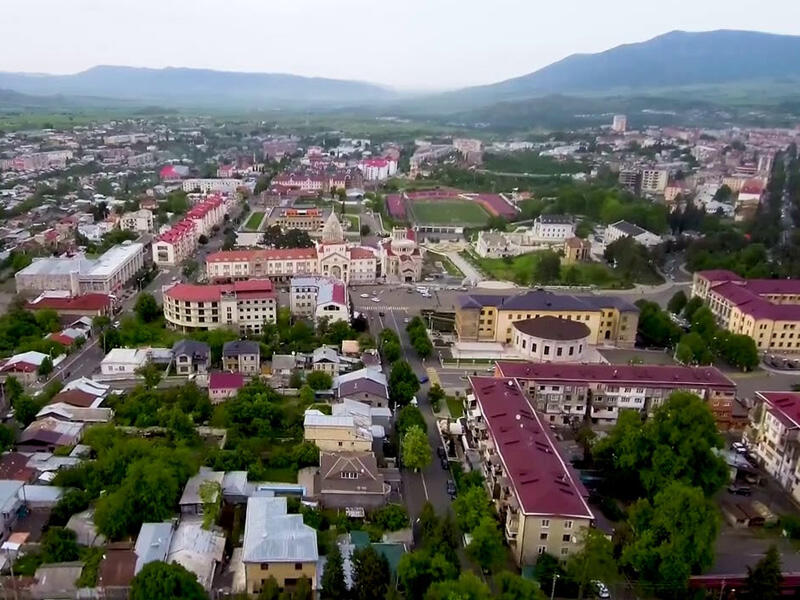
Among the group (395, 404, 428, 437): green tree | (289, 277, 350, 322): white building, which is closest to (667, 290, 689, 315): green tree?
(289, 277, 350, 322): white building

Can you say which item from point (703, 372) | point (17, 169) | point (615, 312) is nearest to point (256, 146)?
point (17, 169)

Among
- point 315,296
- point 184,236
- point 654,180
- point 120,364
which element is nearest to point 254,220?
point 184,236

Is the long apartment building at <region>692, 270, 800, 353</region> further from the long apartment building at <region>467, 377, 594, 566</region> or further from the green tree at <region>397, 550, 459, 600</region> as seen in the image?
the green tree at <region>397, 550, 459, 600</region>

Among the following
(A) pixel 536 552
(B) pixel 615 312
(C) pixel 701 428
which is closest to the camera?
(A) pixel 536 552

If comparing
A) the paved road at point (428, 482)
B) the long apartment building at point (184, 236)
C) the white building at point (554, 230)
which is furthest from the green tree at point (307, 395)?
the white building at point (554, 230)

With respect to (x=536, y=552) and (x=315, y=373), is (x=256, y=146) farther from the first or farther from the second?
(x=536, y=552)

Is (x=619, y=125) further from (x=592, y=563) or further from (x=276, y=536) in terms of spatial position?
(x=276, y=536)
